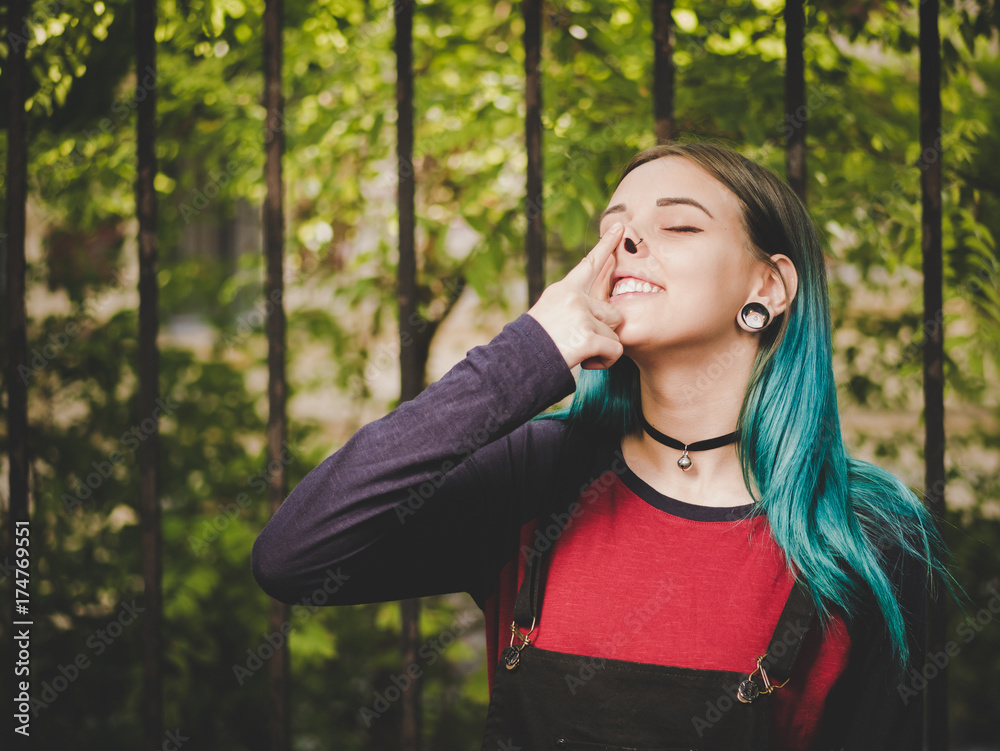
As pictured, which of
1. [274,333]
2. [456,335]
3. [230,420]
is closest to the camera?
[274,333]

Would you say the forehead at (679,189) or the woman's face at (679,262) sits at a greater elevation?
the forehead at (679,189)

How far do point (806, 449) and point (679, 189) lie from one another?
57 centimetres

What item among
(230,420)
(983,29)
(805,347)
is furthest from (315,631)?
(983,29)

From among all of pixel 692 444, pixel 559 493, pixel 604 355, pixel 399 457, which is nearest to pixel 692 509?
pixel 692 444

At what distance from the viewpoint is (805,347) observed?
5.04ft

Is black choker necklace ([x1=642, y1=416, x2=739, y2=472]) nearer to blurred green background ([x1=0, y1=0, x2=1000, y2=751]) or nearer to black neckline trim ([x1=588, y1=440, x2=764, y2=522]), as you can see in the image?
black neckline trim ([x1=588, y1=440, x2=764, y2=522])

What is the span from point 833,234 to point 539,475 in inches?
57.0

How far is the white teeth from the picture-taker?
1.40 meters

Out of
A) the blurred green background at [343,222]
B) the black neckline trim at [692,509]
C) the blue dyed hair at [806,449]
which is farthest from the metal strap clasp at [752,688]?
the blurred green background at [343,222]

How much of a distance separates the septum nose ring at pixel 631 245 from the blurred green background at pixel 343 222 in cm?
69

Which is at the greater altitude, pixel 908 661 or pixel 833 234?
pixel 833 234

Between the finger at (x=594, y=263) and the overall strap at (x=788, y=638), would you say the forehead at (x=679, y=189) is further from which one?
the overall strap at (x=788, y=638)

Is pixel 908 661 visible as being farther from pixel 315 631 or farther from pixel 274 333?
pixel 315 631

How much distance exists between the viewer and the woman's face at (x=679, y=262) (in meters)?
1.39
